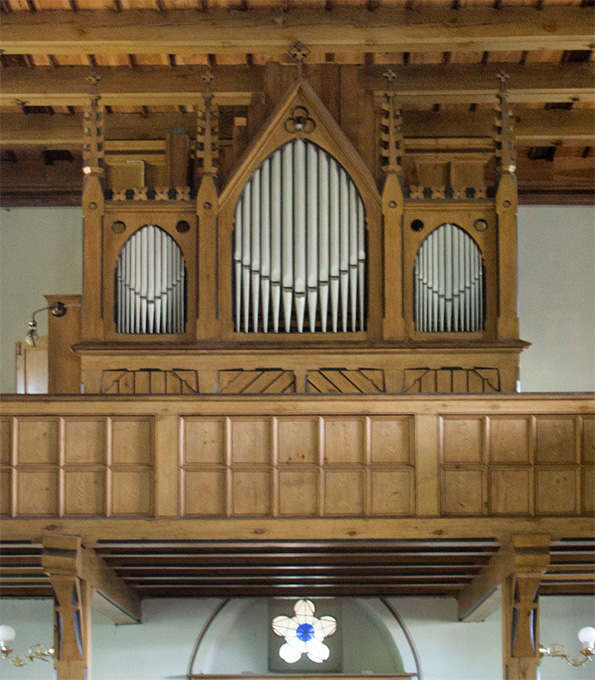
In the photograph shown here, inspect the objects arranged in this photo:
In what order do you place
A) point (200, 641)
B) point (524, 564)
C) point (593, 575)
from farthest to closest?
point (200, 641) < point (593, 575) < point (524, 564)

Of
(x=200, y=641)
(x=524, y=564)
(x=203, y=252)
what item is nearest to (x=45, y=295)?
(x=203, y=252)

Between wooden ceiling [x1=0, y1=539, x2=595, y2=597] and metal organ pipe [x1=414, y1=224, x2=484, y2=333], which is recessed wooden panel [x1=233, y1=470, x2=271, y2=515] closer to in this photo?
wooden ceiling [x1=0, y1=539, x2=595, y2=597]

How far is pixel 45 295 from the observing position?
13.2 metres

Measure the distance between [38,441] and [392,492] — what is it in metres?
3.25

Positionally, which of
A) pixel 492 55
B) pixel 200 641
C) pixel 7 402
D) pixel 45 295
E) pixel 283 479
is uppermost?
pixel 492 55

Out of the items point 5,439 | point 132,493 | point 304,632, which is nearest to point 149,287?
point 5,439

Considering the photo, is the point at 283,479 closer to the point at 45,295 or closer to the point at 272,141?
the point at 272,141

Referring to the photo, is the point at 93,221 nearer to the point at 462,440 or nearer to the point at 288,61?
the point at 288,61

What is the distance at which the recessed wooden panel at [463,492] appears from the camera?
9984 mm

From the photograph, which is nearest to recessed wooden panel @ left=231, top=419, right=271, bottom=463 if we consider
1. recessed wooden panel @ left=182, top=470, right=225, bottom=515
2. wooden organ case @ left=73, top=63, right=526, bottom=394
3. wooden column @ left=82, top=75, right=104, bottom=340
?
recessed wooden panel @ left=182, top=470, right=225, bottom=515

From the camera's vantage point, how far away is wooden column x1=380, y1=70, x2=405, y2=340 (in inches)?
448

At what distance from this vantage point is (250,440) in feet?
33.0

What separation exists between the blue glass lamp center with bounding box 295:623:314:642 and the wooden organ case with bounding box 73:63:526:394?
3.37m

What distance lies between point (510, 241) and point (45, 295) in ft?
18.0
